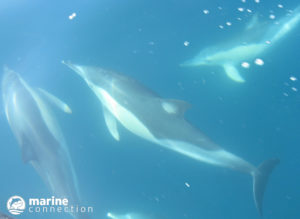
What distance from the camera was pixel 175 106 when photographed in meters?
7.06

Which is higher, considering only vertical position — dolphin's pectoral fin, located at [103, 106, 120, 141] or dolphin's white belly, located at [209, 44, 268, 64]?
dolphin's pectoral fin, located at [103, 106, 120, 141]

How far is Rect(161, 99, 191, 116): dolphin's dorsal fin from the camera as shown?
22.8 feet

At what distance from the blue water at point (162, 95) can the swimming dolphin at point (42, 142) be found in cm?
92

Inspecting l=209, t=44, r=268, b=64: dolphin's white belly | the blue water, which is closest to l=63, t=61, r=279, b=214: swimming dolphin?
the blue water

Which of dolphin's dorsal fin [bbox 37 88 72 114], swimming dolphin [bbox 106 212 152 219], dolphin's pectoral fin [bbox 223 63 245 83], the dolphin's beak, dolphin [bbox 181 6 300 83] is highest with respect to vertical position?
the dolphin's beak

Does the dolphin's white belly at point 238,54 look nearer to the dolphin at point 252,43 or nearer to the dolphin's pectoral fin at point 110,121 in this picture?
the dolphin at point 252,43

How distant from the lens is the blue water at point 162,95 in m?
8.80

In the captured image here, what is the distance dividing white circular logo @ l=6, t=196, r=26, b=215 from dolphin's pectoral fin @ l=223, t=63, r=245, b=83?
6735 millimetres

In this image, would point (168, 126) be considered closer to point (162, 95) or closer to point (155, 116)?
point (155, 116)

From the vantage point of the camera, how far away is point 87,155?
9.08 metres

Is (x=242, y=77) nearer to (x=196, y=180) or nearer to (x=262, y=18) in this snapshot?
(x=262, y=18)

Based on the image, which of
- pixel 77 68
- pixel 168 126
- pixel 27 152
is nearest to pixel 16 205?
pixel 27 152

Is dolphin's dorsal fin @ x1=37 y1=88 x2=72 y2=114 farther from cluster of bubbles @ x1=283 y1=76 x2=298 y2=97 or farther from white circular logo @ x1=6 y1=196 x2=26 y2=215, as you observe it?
cluster of bubbles @ x1=283 y1=76 x2=298 y2=97

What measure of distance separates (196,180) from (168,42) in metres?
4.29
